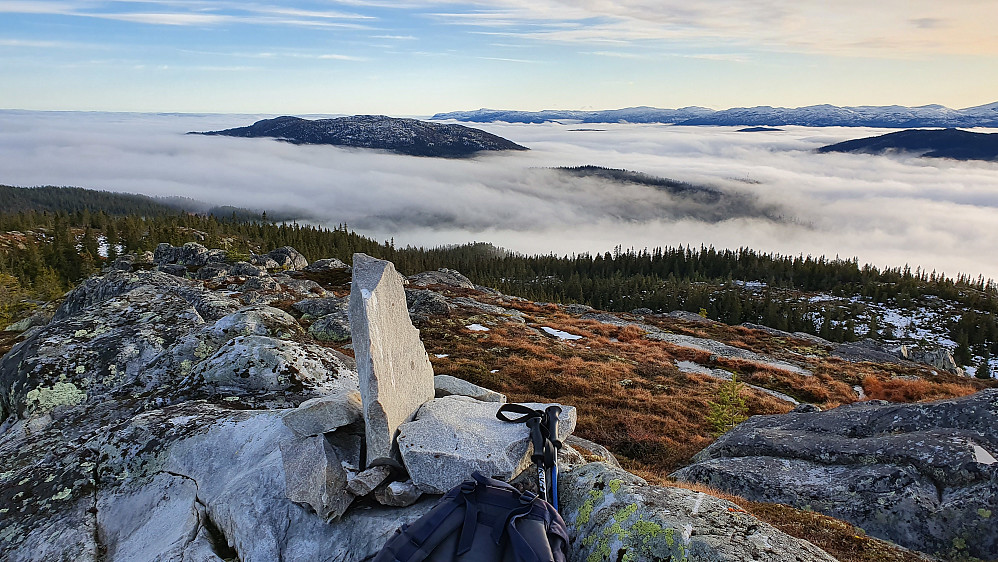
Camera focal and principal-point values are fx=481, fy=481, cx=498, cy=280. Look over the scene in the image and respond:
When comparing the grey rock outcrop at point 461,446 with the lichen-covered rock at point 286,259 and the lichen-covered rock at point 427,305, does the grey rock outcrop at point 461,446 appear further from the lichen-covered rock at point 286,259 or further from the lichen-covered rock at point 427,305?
the lichen-covered rock at point 286,259

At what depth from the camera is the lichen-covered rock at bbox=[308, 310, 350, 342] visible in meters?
25.2

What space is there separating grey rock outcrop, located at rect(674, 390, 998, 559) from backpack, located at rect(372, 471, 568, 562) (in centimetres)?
605

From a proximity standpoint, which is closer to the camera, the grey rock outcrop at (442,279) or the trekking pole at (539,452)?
the trekking pole at (539,452)

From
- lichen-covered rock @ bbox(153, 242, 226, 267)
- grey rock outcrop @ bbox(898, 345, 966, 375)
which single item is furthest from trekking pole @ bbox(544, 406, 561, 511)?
lichen-covered rock @ bbox(153, 242, 226, 267)

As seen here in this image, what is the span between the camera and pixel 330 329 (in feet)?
84.0

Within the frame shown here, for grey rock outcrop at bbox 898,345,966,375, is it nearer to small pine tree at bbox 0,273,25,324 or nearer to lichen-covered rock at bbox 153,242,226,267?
small pine tree at bbox 0,273,25,324

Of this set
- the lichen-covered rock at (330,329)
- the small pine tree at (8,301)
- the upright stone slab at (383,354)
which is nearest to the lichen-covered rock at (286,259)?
the small pine tree at (8,301)

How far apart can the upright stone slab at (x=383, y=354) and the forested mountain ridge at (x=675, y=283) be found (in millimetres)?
81146

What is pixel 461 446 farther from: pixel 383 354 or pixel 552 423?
pixel 383 354

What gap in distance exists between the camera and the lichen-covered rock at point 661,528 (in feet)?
16.0

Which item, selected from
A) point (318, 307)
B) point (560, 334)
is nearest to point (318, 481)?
point (318, 307)

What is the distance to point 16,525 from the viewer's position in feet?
20.3

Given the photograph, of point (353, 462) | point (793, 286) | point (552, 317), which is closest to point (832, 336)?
point (793, 286)

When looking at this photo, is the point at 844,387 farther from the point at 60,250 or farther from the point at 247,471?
the point at 60,250
